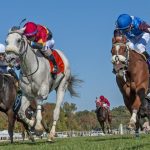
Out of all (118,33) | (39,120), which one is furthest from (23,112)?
(118,33)

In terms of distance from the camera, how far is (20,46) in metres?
13.1

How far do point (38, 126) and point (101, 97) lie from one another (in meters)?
28.3

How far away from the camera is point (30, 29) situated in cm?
1385

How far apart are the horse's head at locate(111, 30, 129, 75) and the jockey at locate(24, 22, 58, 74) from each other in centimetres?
215

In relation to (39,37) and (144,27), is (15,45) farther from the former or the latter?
(144,27)

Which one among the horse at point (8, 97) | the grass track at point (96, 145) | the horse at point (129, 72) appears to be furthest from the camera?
the horse at point (8, 97)

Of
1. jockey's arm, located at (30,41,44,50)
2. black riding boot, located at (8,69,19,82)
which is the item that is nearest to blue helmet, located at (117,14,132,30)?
jockey's arm, located at (30,41,44,50)

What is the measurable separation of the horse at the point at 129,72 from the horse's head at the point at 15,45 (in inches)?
95.6

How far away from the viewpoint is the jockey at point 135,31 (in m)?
13.9

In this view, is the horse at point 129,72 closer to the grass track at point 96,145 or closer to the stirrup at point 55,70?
the grass track at point 96,145

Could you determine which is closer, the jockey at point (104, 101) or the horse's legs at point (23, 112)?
the horse's legs at point (23, 112)

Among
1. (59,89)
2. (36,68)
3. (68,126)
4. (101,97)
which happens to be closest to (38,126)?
(36,68)

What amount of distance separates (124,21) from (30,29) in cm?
265

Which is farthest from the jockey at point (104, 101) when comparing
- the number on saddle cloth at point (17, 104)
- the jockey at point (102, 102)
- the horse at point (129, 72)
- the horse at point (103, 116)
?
the horse at point (129, 72)
